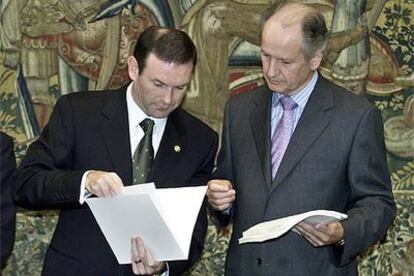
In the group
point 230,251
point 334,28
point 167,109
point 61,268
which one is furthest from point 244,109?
point 334,28

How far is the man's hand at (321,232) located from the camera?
3107mm

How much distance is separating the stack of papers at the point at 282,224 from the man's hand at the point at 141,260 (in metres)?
0.31

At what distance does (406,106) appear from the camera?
4664mm

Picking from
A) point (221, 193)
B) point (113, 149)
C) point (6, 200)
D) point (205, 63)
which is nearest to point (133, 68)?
point (113, 149)

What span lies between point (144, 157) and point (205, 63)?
1207 mm

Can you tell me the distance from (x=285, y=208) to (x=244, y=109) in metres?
0.45

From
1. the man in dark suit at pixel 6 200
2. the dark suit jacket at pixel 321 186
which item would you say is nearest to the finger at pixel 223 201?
the dark suit jacket at pixel 321 186

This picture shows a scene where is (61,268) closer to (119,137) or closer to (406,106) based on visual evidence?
(119,137)

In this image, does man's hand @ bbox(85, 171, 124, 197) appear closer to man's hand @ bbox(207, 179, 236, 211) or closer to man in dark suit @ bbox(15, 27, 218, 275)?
man in dark suit @ bbox(15, 27, 218, 275)

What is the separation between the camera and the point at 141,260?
3.18 meters

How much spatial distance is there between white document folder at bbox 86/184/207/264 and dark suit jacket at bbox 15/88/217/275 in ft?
0.75

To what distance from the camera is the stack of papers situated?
3.00 m

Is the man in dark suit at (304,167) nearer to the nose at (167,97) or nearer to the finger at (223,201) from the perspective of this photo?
the finger at (223,201)

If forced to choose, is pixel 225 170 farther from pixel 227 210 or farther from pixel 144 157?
pixel 144 157
